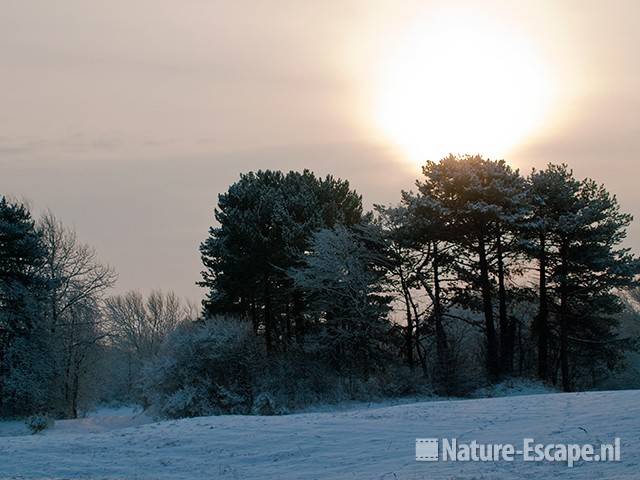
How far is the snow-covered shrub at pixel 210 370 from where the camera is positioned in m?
43.1

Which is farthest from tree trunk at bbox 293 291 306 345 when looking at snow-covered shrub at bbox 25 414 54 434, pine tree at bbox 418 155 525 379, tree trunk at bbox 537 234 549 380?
snow-covered shrub at bbox 25 414 54 434

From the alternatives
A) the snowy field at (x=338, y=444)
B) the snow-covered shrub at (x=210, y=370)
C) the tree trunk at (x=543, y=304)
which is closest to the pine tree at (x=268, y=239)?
the snow-covered shrub at (x=210, y=370)

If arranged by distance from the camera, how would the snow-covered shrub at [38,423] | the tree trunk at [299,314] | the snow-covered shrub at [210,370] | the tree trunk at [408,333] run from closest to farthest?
the snow-covered shrub at [38,423]
the snow-covered shrub at [210,370]
the tree trunk at [408,333]
the tree trunk at [299,314]

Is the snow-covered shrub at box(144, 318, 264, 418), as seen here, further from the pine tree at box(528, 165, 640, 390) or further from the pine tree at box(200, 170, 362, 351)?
the pine tree at box(528, 165, 640, 390)

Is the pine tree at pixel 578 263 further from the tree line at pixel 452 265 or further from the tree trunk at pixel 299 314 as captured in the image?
the tree trunk at pixel 299 314

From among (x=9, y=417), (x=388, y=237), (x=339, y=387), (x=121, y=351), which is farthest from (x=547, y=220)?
(x=121, y=351)

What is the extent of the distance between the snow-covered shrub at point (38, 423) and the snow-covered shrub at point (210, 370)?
5.54 m

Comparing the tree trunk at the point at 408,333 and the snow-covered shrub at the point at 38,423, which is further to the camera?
the tree trunk at the point at 408,333

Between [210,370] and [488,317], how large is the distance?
51.6 feet

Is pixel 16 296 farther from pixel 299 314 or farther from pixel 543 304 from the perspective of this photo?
pixel 543 304

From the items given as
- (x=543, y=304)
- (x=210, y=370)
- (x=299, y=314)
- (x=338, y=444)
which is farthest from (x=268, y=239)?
(x=338, y=444)

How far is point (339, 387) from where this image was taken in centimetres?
4375

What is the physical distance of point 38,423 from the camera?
1607 inches

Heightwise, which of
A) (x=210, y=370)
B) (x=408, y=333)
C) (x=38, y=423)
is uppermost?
(x=408, y=333)
